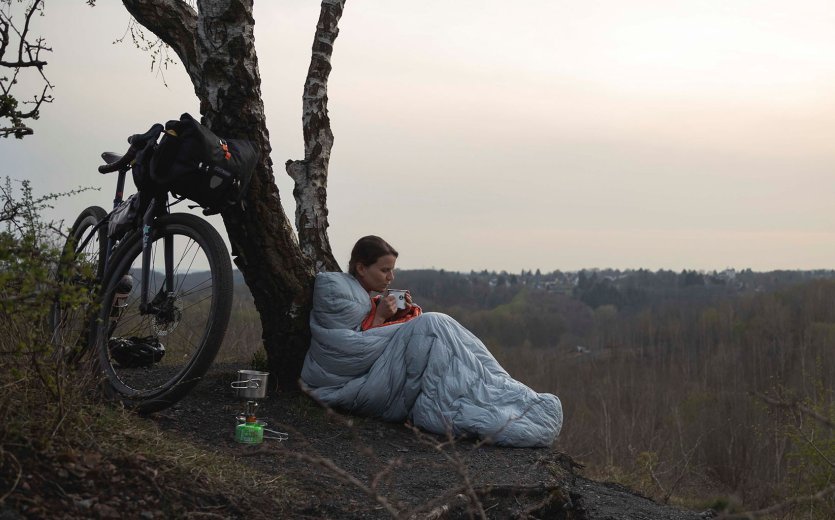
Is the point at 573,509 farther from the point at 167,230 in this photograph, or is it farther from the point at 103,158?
the point at 103,158

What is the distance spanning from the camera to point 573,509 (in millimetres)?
3936

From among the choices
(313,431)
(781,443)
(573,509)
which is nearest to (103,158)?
(313,431)

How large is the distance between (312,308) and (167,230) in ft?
4.06

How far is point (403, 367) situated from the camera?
464cm

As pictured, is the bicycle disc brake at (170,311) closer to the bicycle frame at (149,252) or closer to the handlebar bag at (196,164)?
the bicycle frame at (149,252)

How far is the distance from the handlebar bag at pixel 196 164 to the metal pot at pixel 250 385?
100cm

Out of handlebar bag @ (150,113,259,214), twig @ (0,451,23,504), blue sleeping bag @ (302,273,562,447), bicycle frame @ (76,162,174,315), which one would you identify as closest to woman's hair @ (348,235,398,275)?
blue sleeping bag @ (302,273,562,447)

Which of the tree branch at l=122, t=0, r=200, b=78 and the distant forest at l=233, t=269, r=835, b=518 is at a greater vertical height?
the tree branch at l=122, t=0, r=200, b=78

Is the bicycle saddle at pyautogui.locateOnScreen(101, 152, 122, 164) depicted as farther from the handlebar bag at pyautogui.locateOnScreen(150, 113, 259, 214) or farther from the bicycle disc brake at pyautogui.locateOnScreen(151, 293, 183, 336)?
the bicycle disc brake at pyautogui.locateOnScreen(151, 293, 183, 336)

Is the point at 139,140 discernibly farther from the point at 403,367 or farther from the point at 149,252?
the point at 403,367

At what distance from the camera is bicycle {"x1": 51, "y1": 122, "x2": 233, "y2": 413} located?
364cm

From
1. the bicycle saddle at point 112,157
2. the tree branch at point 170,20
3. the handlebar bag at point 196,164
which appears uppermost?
the tree branch at point 170,20

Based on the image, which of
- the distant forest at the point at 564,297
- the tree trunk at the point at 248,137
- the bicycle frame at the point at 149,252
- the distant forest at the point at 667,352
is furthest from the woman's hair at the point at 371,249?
the distant forest at the point at 564,297

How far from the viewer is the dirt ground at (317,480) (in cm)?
251
